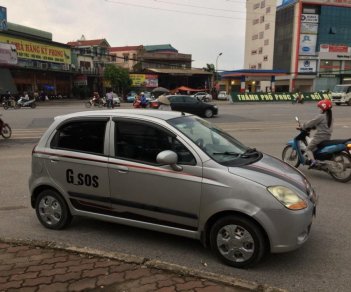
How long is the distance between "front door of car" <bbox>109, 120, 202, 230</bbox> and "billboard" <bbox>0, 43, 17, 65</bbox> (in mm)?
46030

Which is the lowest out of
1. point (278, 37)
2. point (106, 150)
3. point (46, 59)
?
point (106, 150)

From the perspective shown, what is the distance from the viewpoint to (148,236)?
4.75 meters

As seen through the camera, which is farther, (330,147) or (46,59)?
(46,59)

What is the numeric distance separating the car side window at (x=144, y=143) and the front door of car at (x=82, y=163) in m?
0.21

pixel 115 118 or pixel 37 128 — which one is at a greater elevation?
pixel 115 118

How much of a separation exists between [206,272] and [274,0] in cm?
9940

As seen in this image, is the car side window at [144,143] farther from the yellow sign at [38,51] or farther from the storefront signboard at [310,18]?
the storefront signboard at [310,18]

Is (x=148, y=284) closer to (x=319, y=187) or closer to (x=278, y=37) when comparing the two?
(x=319, y=187)

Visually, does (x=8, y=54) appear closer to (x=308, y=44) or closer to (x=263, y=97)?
(x=263, y=97)

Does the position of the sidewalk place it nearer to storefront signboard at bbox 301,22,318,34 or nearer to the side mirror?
the side mirror

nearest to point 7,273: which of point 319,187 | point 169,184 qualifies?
point 169,184

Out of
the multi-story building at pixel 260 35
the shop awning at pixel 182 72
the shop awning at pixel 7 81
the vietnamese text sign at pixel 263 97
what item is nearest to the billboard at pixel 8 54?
the shop awning at pixel 7 81

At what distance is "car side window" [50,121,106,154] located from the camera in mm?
4664

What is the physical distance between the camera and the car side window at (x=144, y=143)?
4234 millimetres
